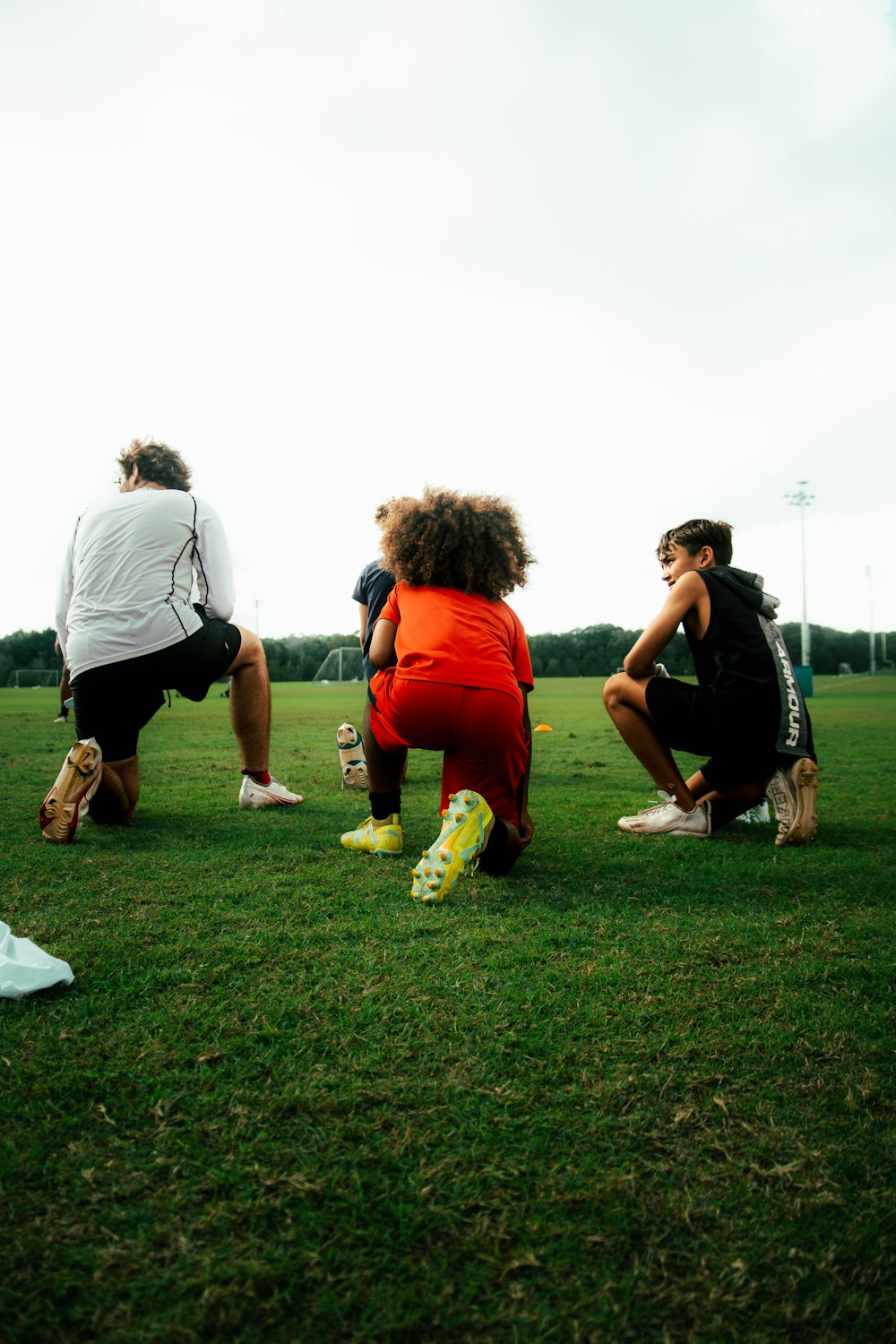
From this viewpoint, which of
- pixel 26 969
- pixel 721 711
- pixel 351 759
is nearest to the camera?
pixel 26 969

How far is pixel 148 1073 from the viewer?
1653 mm

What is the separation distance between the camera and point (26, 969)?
2059 mm

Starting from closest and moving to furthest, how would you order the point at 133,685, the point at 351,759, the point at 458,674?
the point at 458,674, the point at 133,685, the point at 351,759

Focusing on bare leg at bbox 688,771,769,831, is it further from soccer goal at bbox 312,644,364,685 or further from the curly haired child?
soccer goal at bbox 312,644,364,685

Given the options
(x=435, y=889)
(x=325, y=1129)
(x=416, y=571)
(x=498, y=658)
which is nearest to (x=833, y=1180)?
(x=325, y=1129)

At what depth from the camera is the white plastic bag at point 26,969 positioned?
200 cm

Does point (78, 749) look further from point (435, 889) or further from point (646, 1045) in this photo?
point (646, 1045)

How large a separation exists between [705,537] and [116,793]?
344 cm

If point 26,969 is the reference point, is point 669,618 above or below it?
above

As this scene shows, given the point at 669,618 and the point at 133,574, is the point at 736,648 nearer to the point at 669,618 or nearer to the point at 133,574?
the point at 669,618

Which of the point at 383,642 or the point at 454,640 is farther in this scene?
the point at 383,642

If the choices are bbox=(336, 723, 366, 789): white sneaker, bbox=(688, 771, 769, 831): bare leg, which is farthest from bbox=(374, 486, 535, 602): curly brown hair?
bbox=(336, 723, 366, 789): white sneaker

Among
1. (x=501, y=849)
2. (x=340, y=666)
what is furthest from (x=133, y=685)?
(x=340, y=666)

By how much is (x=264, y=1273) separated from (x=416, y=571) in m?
2.59
